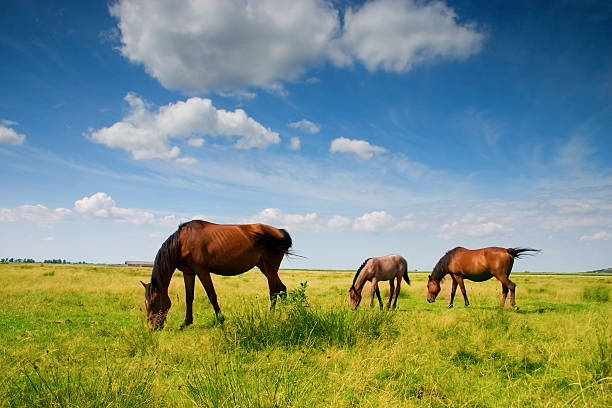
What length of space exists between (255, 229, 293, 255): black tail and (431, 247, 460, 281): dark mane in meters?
8.95

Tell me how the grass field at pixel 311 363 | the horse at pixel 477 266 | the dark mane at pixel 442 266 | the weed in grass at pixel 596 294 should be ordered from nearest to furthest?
1. the grass field at pixel 311 363
2. the horse at pixel 477 266
3. the dark mane at pixel 442 266
4. the weed in grass at pixel 596 294

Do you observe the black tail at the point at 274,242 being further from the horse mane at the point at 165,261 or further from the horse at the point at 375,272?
the horse at the point at 375,272

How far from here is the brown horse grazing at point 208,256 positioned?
8383mm

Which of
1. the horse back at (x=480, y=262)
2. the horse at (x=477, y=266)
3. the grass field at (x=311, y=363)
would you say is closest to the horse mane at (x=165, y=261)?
the grass field at (x=311, y=363)

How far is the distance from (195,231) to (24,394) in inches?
214

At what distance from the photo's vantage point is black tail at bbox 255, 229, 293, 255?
9141 millimetres

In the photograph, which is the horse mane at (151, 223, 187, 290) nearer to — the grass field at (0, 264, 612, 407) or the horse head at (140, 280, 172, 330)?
the horse head at (140, 280, 172, 330)

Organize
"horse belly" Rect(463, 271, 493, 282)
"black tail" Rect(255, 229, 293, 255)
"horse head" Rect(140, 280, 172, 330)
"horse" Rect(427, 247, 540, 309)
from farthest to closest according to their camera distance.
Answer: "horse belly" Rect(463, 271, 493, 282)
"horse" Rect(427, 247, 540, 309)
"black tail" Rect(255, 229, 293, 255)
"horse head" Rect(140, 280, 172, 330)

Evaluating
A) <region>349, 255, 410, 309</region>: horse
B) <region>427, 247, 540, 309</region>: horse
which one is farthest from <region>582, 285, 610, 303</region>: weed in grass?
<region>349, 255, 410, 309</region>: horse

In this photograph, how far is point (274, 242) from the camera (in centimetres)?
918

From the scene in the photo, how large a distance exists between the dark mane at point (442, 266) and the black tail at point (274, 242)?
8.95 m

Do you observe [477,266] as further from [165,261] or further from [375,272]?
[165,261]

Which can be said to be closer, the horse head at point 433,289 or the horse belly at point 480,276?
the horse belly at point 480,276

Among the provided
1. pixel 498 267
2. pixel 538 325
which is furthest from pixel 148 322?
pixel 498 267
